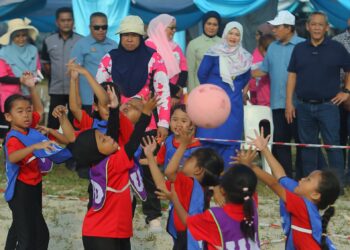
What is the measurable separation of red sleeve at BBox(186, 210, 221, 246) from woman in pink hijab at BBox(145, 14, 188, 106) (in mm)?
5195

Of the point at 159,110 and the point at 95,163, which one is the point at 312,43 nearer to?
the point at 159,110

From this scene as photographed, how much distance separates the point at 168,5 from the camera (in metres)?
14.9

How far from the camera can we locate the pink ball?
21.9 feet

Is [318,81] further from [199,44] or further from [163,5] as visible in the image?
[163,5]

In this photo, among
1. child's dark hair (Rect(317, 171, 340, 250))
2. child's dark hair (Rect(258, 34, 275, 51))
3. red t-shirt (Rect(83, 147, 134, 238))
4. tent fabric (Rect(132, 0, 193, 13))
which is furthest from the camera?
tent fabric (Rect(132, 0, 193, 13))

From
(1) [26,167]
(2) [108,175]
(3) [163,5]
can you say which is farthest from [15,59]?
(2) [108,175]

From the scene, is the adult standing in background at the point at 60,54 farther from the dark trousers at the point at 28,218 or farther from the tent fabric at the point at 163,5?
the dark trousers at the point at 28,218

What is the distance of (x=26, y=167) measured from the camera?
6367 millimetres

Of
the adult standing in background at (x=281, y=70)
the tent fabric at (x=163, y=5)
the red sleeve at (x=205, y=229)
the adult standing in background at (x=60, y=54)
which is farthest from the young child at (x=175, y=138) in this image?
the tent fabric at (x=163, y=5)

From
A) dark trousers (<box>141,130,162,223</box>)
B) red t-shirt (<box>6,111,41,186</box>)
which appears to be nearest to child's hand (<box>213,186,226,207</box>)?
red t-shirt (<box>6,111,41,186</box>)

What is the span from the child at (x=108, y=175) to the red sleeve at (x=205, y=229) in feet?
2.98

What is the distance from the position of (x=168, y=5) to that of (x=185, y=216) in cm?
1010

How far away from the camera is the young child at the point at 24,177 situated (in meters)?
6.29

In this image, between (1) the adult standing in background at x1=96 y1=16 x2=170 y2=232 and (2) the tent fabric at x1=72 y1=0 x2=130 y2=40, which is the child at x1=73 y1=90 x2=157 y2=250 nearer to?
(1) the adult standing in background at x1=96 y1=16 x2=170 y2=232
